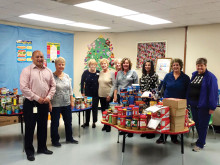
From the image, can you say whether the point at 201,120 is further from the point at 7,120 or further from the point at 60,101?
the point at 7,120

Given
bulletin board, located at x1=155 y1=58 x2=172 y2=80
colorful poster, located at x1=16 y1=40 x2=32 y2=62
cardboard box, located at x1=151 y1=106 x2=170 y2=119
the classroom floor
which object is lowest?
the classroom floor

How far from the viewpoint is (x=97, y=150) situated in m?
3.86

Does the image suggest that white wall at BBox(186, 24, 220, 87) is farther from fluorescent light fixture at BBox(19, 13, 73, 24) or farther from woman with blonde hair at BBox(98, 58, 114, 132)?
fluorescent light fixture at BBox(19, 13, 73, 24)

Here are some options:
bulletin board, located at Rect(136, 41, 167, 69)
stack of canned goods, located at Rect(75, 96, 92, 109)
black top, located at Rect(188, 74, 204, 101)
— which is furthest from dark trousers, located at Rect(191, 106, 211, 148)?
bulletin board, located at Rect(136, 41, 167, 69)

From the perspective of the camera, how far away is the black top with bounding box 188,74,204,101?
3791mm

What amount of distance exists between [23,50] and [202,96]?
4517 mm

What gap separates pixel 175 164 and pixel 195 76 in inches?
59.1

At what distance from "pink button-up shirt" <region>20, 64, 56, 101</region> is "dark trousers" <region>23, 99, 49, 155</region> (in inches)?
5.5

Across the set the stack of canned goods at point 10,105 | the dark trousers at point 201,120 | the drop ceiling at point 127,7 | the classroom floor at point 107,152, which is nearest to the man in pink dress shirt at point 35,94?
the classroom floor at point 107,152

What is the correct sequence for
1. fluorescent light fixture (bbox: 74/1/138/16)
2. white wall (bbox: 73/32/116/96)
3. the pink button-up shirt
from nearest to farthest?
the pink button-up shirt
fluorescent light fixture (bbox: 74/1/138/16)
white wall (bbox: 73/32/116/96)

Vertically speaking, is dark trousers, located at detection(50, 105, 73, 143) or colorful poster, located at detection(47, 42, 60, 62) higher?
colorful poster, located at detection(47, 42, 60, 62)

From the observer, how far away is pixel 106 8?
13.9 feet

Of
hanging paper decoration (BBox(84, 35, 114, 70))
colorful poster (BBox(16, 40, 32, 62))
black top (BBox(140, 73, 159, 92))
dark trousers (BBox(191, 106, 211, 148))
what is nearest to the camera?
dark trousers (BBox(191, 106, 211, 148))

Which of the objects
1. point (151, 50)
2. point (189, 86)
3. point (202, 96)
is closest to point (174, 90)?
point (189, 86)
